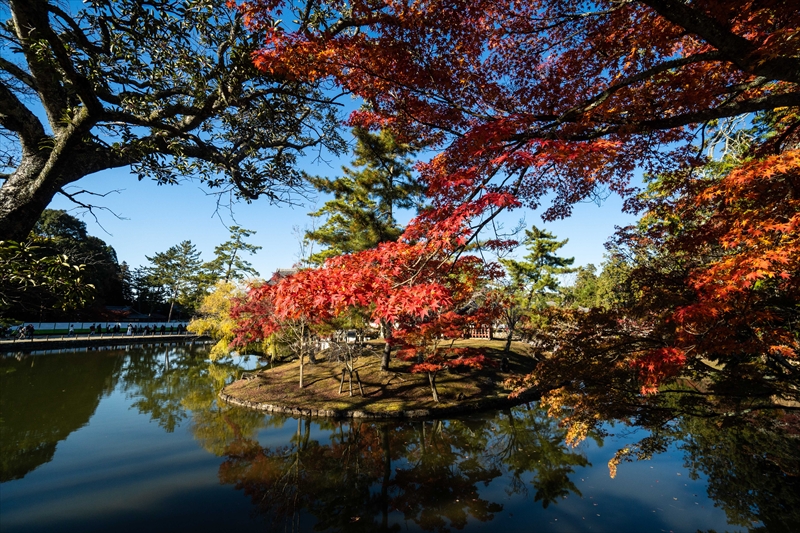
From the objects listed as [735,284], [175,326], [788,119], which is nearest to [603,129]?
[735,284]

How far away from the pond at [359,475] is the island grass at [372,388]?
84 cm

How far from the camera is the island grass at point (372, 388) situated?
10.0 m

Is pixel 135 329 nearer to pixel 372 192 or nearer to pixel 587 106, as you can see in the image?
pixel 372 192

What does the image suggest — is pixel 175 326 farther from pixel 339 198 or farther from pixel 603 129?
pixel 603 129

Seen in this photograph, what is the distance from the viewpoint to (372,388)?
11.2 meters

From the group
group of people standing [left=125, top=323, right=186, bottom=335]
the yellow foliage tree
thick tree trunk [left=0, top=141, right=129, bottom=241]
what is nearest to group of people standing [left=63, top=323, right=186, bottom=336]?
group of people standing [left=125, top=323, right=186, bottom=335]

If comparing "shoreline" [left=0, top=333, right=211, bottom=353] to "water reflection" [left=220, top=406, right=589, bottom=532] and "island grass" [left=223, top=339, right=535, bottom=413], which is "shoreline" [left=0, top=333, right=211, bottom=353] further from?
"water reflection" [left=220, top=406, right=589, bottom=532]

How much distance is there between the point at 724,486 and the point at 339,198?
13.7m

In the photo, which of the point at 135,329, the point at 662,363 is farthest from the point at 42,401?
the point at 135,329

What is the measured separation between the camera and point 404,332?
9805mm

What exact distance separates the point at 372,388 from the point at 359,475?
504cm


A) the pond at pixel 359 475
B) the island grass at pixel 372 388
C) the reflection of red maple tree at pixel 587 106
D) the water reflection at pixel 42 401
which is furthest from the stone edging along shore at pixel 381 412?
the reflection of red maple tree at pixel 587 106

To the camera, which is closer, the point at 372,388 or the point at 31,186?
the point at 31,186

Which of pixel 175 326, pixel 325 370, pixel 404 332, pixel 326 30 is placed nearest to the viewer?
pixel 326 30
